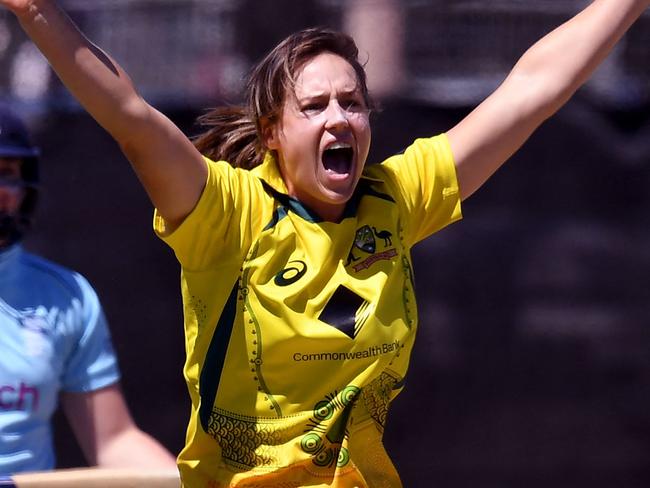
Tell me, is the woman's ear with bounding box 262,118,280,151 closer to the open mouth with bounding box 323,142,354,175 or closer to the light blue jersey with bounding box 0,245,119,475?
the open mouth with bounding box 323,142,354,175

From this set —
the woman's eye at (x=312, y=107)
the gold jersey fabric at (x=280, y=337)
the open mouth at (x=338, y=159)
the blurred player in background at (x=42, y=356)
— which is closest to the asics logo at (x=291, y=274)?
the gold jersey fabric at (x=280, y=337)

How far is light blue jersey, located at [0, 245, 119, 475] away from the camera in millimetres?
2670

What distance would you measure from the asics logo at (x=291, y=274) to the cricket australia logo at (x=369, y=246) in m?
0.10

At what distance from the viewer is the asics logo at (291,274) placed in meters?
2.39

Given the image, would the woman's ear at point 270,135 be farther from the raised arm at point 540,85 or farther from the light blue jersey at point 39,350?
A: the light blue jersey at point 39,350

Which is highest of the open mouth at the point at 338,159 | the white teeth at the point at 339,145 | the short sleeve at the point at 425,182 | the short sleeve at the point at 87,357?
the white teeth at the point at 339,145

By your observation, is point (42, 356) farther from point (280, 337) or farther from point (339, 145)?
point (339, 145)

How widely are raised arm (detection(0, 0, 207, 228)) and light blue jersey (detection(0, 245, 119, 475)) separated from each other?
22.2 inches

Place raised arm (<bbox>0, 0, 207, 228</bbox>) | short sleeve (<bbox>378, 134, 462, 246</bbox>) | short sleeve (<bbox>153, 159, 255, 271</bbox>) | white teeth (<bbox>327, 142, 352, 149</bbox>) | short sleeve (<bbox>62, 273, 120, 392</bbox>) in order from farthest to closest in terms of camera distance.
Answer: short sleeve (<bbox>62, 273, 120, 392</bbox>) < short sleeve (<bbox>378, 134, 462, 246</bbox>) < white teeth (<bbox>327, 142, 352, 149</bbox>) < short sleeve (<bbox>153, 159, 255, 271</bbox>) < raised arm (<bbox>0, 0, 207, 228</bbox>)

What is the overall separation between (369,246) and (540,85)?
20.3 inches

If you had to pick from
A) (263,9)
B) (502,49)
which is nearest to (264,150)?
(263,9)

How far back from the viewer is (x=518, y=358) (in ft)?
12.3

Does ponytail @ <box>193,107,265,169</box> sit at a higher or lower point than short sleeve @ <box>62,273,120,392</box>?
higher

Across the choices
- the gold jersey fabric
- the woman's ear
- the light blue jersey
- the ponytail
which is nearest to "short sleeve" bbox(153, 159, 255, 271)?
the gold jersey fabric
